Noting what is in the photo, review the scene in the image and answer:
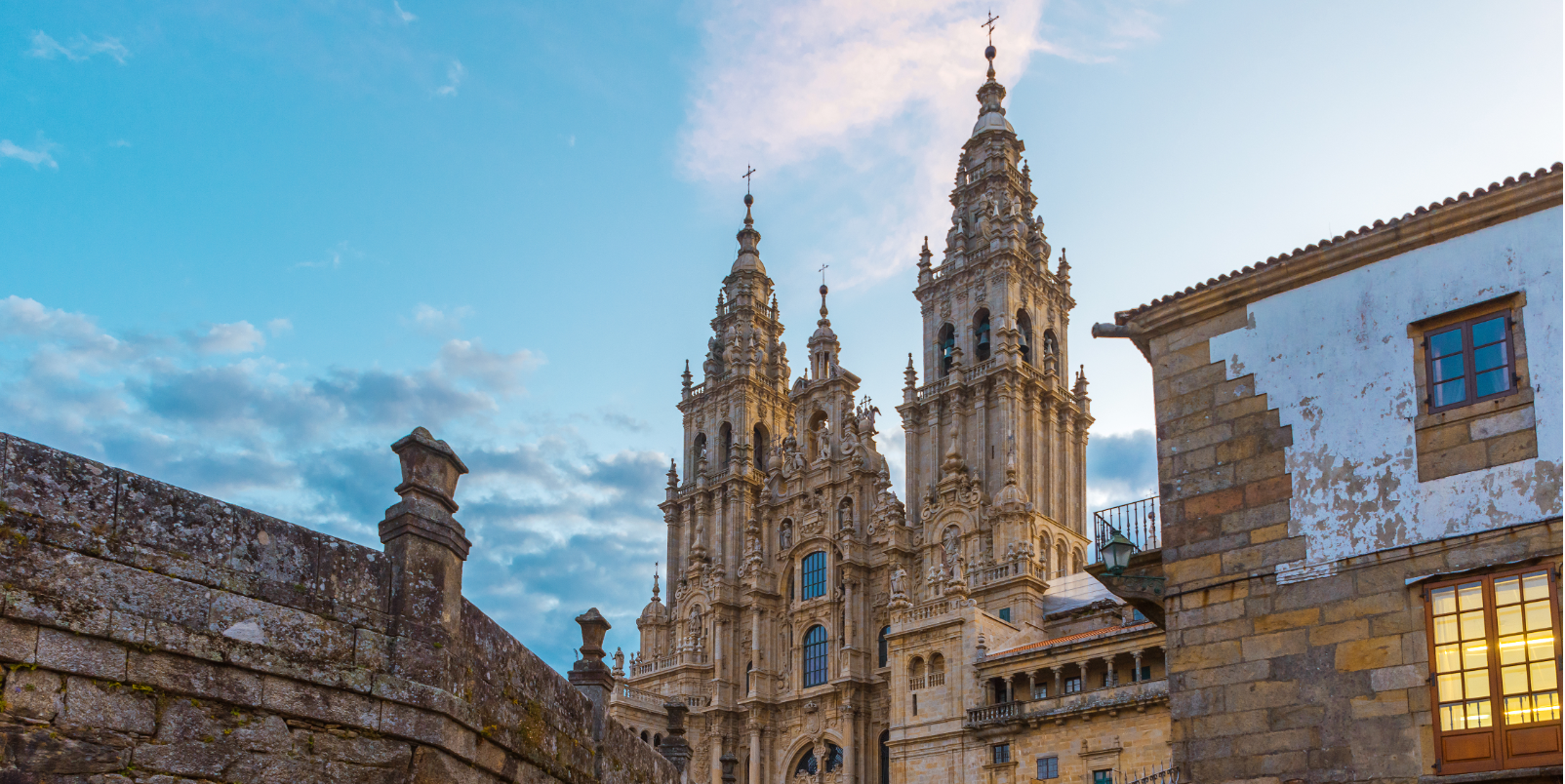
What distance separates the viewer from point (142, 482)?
9.13m

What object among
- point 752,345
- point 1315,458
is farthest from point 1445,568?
point 752,345

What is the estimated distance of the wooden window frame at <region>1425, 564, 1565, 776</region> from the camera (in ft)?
37.1

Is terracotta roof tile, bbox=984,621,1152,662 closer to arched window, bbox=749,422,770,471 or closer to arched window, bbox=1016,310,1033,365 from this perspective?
arched window, bbox=1016,310,1033,365

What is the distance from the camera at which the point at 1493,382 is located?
12.7m

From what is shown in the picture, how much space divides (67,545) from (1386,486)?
10783 mm

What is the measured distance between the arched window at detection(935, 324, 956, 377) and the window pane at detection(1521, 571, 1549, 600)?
144 ft

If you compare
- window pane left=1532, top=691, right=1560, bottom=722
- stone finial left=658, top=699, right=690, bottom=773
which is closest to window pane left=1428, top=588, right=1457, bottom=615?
window pane left=1532, top=691, right=1560, bottom=722

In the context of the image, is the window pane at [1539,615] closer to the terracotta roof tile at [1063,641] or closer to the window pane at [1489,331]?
the window pane at [1489,331]

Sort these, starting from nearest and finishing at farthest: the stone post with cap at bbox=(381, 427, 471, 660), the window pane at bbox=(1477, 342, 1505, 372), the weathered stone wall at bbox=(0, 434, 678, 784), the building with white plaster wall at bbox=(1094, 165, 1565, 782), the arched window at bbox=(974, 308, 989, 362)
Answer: the weathered stone wall at bbox=(0, 434, 678, 784)
the stone post with cap at bbox=(381, 427, 471, 660)
the building with white plaster wall at bbox=(1094, 165, 1565, 782)
the window pane at bbox=(1477, 342, 1505, 372)
the arched window at bbox=(974, 308, 989, 362)

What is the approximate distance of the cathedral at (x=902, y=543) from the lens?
1679 inches

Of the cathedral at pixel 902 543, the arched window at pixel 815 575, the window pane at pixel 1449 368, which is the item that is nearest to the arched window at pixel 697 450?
the cathedral at pixel 902 543

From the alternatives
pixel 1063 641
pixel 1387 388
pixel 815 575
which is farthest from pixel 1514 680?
pixel 815 575

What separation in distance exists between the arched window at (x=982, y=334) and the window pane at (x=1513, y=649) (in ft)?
141

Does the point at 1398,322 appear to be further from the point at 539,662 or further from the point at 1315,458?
the point at 539,662
